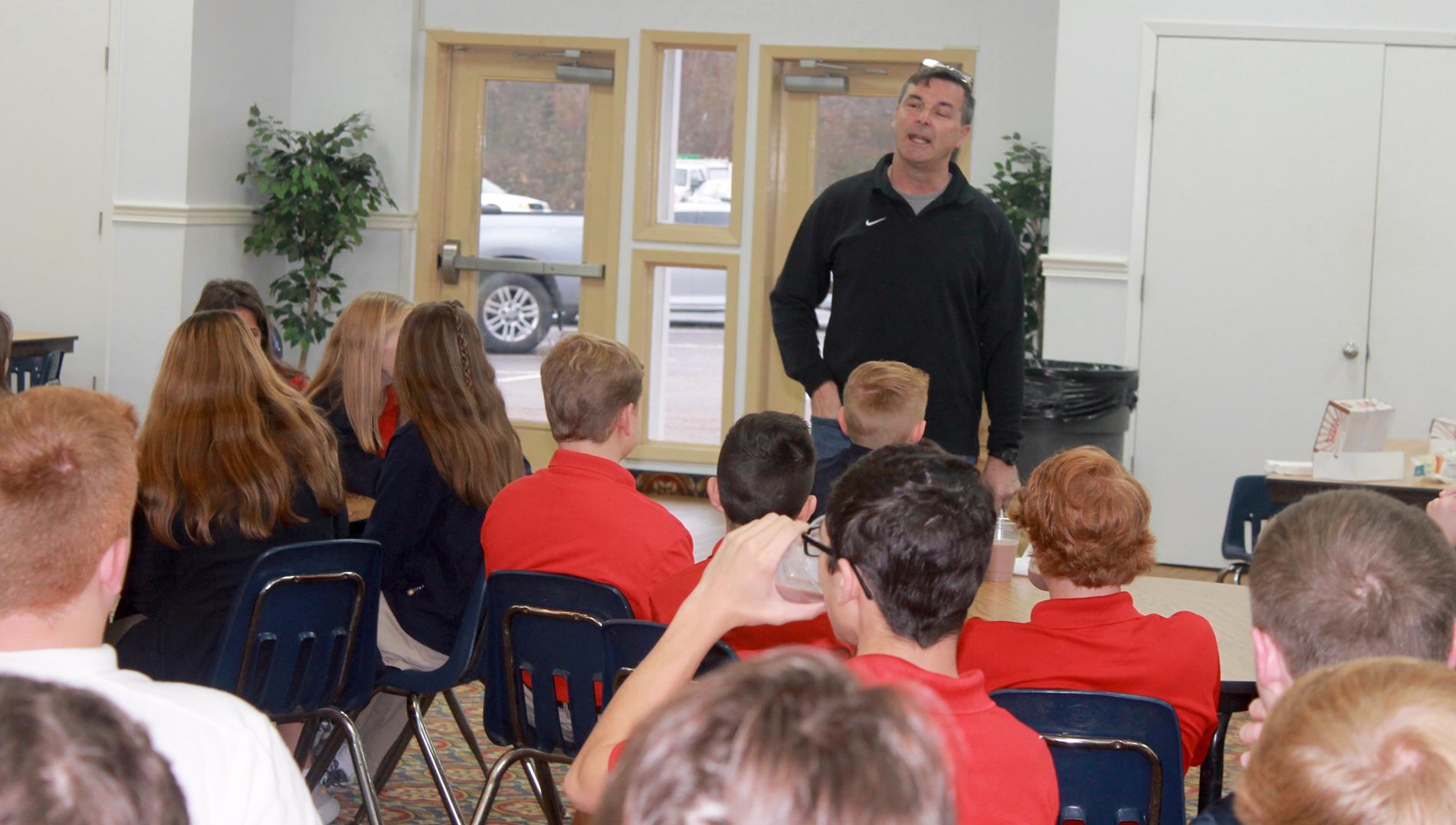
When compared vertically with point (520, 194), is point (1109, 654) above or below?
below

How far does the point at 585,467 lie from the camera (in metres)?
2.81

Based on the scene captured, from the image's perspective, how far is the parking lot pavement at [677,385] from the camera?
26.1ft

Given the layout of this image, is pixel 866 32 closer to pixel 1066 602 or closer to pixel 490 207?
pixel 490 207

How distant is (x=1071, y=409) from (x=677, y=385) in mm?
2883

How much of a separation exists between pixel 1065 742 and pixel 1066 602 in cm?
32

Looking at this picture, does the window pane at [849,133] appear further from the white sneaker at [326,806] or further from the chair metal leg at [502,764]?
the chair metal leg at [502,764]

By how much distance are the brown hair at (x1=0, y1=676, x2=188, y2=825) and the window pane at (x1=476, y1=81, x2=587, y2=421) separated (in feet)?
23.6

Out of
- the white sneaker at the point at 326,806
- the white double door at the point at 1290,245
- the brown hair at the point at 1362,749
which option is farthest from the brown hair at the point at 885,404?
the white double door at the point at 1290,245

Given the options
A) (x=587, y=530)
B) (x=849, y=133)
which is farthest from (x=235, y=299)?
(x=849, y=133)

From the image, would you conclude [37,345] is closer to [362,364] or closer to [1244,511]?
[362,364]

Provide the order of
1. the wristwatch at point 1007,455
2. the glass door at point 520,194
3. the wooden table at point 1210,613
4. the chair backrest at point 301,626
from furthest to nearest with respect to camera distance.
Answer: the glass door at point 520,194 < the wristwatch at point 1007,455 < the chair backrest at point 301,626 < the wooden table at point 1210,613

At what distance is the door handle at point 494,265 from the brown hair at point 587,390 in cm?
488

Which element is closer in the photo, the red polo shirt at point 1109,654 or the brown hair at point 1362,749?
the brown hair at point 1362,749

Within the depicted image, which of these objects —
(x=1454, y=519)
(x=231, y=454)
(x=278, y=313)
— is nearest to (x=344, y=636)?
(x=231, y=454)
